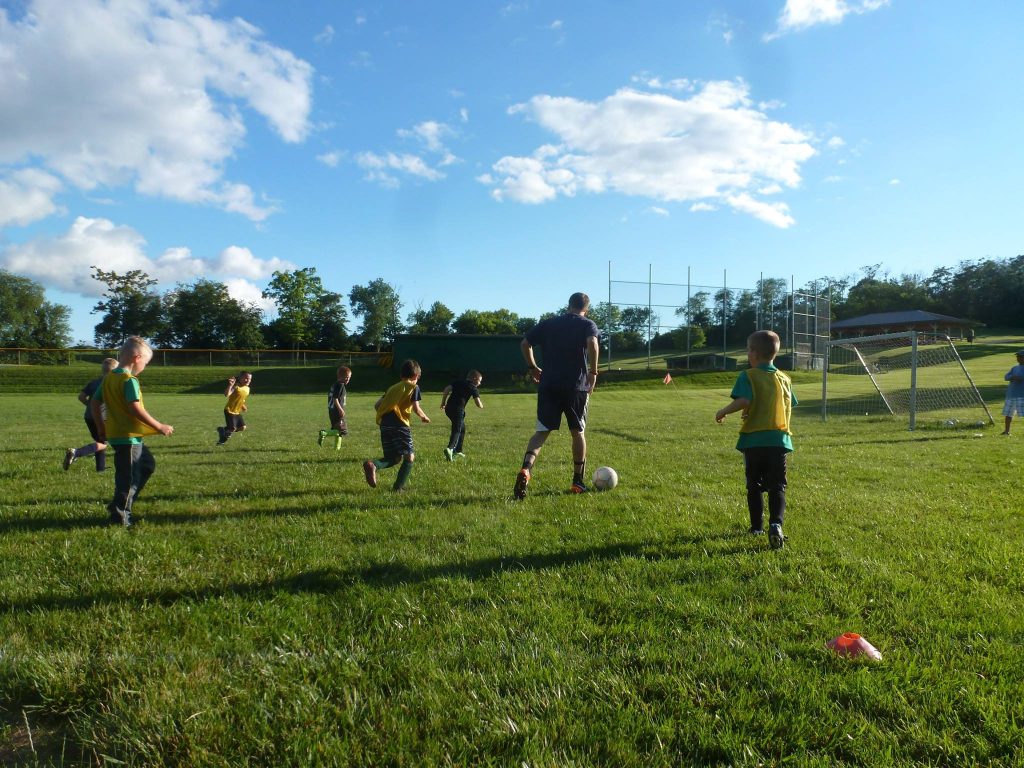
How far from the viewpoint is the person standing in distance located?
6.84 m

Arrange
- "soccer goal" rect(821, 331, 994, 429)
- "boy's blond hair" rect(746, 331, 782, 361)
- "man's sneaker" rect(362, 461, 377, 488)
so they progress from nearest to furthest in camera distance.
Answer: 1. "boy's blond hair" rect(746, 331, 782, 361)
2. "man's sneaker" rect(362, 461, 377, 488)
3. "soccer goal" rect(821, 331, 994, 429)

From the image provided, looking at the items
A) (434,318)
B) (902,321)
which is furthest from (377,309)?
(902,321)

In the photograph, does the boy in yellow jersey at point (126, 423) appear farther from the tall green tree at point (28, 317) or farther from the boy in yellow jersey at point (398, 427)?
the tall green tree at point (28, 317)

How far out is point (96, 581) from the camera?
395cm

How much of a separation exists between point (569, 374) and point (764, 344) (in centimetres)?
216

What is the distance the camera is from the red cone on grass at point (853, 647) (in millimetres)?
2889

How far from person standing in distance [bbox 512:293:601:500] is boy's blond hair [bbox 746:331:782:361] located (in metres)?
1.82

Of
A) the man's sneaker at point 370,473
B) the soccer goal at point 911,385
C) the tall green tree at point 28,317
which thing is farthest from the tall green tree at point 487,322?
the man's sneaker at point 370,473

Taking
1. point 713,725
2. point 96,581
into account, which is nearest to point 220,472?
point 96,581

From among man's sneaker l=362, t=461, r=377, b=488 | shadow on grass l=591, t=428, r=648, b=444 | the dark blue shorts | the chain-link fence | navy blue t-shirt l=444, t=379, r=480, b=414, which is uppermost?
the chain-link fence

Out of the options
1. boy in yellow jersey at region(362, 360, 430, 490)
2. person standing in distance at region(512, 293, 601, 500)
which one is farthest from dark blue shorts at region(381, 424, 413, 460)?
person standing in distance at region(512, 293, 601, 500)

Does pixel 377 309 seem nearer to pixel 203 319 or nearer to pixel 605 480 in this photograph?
pixel 203 319

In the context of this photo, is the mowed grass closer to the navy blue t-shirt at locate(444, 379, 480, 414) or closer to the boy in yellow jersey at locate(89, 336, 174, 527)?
A: the boy in yellow jersey at locate(89, 336, 174, 527)

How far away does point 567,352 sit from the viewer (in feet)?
22.5
